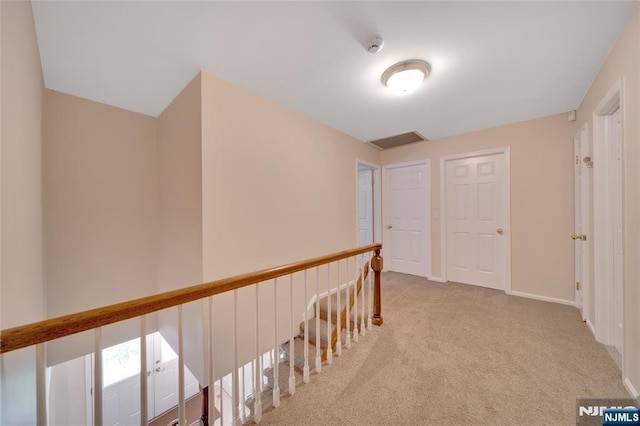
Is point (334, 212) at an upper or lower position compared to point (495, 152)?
lower

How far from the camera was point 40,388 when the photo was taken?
0.70 metres

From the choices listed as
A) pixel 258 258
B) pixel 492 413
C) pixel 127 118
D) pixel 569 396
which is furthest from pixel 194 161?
pixel 569 396

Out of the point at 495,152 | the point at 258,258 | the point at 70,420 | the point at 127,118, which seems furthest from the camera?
the point at 495,152

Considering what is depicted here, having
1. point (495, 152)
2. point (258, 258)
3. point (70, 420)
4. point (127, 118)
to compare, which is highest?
point (127, 118)

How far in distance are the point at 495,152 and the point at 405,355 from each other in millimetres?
2994

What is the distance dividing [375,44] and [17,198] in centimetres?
226

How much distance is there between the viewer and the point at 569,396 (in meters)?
1.39

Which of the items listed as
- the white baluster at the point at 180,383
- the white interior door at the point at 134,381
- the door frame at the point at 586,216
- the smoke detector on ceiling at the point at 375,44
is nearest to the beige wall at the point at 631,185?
the door frame at the point at 586,216

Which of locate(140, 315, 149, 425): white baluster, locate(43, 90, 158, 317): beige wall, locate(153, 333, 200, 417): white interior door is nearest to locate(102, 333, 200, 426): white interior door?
locate(153, 333, 200, 417): white interior door

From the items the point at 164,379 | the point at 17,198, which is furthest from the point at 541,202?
the point at 164,379

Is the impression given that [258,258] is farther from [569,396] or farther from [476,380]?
[569,396]

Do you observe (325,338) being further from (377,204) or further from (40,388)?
(377,204)

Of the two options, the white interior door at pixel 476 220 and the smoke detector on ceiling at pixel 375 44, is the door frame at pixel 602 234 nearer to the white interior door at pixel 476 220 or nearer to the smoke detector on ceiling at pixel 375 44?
the white interior door at pixel 476 220

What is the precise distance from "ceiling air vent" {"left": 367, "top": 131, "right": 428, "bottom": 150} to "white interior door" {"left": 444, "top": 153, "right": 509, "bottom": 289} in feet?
2.10
